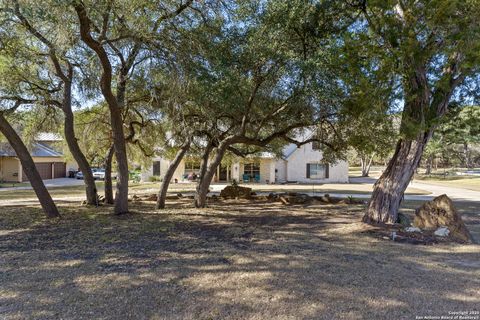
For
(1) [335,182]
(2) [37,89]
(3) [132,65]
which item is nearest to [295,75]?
(3) [132,65]

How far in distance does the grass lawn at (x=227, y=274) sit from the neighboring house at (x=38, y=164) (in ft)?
80.0

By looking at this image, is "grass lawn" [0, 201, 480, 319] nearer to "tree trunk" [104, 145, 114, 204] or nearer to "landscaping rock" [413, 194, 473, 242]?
"landscaping rock" [413, 194, 473, 242]

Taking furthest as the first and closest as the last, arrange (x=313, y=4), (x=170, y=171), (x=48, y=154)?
1. (x=48, y=154)
2. (x=170, y=171)
3. (x=313, y=4)

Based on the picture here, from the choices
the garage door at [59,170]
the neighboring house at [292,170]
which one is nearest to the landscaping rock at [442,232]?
the neighboring house at [292,170]

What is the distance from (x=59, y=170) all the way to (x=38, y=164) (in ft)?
14.6

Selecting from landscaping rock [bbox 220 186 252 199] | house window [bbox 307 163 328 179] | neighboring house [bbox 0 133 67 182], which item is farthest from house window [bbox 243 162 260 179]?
neighboring house [bbox 0 133 67 182]

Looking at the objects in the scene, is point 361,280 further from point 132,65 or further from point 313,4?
point 132,65

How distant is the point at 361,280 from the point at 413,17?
16.4 ft

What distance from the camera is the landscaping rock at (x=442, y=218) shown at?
26.1 feet

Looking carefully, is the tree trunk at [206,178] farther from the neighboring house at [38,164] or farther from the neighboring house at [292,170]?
the neighboring house at [38,164]

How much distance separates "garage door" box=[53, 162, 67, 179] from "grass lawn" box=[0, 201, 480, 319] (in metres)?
32.2

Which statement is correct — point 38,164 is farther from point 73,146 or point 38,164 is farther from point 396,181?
point 396,181

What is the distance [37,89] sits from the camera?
1166 cm

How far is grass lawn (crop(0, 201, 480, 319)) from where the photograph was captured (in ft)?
12.3
